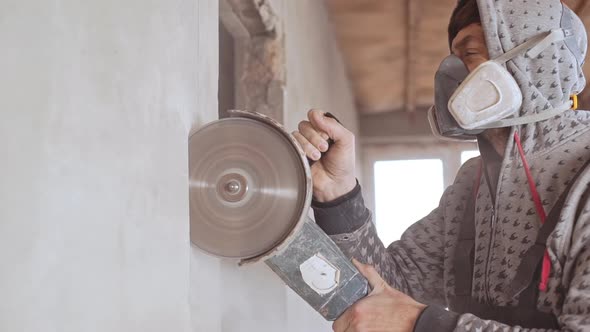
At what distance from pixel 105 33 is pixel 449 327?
3.15 ft

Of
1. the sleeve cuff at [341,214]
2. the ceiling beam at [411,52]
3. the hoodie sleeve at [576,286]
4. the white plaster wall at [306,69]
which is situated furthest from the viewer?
the ceiling beam at [411,52]

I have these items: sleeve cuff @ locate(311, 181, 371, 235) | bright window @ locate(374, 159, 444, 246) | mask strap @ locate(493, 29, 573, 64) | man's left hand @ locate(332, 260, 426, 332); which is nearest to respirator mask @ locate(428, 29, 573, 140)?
mask strap @ locate(493, 29, 573, 64)

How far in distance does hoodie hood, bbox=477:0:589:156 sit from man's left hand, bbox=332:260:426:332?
1.63ft

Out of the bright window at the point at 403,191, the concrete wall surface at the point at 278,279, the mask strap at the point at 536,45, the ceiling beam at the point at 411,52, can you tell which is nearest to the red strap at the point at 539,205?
the mask strap at the point at 536,45

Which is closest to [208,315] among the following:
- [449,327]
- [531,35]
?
[449,327]

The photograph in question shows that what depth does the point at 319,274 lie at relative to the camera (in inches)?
59.3

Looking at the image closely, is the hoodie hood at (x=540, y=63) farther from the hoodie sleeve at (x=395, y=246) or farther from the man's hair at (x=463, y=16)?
the hoodie sleeve at (x=395, y=246)

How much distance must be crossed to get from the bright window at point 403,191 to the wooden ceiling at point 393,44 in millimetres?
994

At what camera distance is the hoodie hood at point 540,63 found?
1.62m

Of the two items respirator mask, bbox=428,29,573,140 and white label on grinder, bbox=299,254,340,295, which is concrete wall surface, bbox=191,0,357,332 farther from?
respirator mask, bbox=428,29,573,140

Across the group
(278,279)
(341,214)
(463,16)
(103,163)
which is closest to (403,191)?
(278,279)

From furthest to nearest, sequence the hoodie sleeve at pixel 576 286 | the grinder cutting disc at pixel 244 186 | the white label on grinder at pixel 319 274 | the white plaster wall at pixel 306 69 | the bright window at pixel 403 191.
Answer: the bright window at pixel 403 191 → the white plaster wall at pixel 306 69 → the white label on grinder at pixel 319 274 → the grinder cutting disc at pixel 244 186 → the hoodie sleeve at pixel 576 286

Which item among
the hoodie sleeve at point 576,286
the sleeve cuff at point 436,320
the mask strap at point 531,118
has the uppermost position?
the mask strap at point 531,118

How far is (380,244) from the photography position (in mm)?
1885
